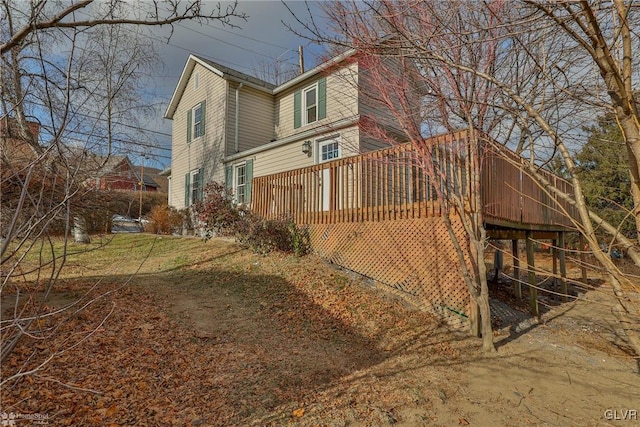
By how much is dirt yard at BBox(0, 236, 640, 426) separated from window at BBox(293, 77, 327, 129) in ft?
23.6

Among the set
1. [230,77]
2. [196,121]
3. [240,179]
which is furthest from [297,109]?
Answer: [196,121]

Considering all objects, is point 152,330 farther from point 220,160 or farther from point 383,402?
point 220,160

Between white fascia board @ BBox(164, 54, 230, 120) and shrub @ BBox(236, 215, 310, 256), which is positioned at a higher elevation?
white fascia board @ BBox(164, 54, 230, 120)

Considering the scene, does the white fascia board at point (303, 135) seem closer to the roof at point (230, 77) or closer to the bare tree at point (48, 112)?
the roof at point (230, 77)

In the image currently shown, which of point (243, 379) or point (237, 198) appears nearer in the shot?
point (243, 379)

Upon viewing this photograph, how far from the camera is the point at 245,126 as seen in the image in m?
14.1

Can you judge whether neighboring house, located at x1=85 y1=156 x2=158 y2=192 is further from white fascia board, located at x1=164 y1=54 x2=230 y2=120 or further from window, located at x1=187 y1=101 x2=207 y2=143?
white fascia board, located at x1=164 y1=54 x2=230 y2=120

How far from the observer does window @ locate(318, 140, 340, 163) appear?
10688 millimetres

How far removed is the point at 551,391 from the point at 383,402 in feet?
6.85

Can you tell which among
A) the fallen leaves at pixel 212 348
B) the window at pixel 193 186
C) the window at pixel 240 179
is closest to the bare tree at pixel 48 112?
the fallen leaves at pixel 212 348

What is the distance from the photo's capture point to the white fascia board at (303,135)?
9.30 meters

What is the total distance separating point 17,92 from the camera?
15.5ft

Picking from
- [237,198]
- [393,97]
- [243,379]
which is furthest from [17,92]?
[237,198]

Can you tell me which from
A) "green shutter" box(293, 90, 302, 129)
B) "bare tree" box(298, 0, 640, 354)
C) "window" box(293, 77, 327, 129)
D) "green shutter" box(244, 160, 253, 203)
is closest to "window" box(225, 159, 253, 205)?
"green shutter" box(244, 160, 253, 203)
